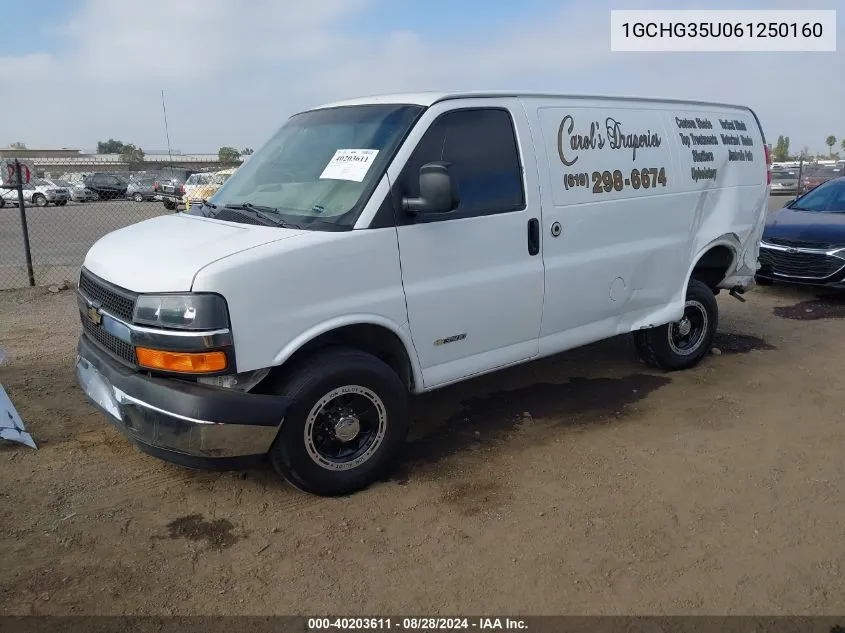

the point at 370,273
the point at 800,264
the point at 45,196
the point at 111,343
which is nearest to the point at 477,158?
the point at 370,273

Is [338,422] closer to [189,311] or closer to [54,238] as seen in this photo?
[189,311]

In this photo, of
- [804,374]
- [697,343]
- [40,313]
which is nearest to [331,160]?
[697,343]

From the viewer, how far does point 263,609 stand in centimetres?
284

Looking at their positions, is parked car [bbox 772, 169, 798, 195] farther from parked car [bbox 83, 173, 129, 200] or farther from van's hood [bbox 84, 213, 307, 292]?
parked car [bbox 83, 173, 129, 200]

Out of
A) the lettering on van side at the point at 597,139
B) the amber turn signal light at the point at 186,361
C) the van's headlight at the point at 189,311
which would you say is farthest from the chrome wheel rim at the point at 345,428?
the lettering on van side at the point at 597,139

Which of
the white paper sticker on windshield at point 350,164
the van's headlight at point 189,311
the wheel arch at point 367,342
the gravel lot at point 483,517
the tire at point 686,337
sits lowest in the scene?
the gravel lot at point 483,517

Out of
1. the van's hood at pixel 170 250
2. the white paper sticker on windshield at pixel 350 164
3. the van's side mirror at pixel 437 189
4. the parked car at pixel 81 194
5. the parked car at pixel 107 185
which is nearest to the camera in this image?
the van's hood at pixel 170 250

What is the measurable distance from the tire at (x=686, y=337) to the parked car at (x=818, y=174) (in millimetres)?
21654

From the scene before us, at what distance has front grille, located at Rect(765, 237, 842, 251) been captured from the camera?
830cm

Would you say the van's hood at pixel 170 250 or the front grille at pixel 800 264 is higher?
the van's hood at pixel 170 250

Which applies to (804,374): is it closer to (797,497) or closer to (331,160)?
(797,497)

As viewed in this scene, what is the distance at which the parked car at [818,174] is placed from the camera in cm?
2483

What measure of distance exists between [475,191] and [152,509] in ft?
8.31

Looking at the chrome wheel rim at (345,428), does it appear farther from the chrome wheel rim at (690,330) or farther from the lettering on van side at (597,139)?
the chrome wheel rim at (690,330)
